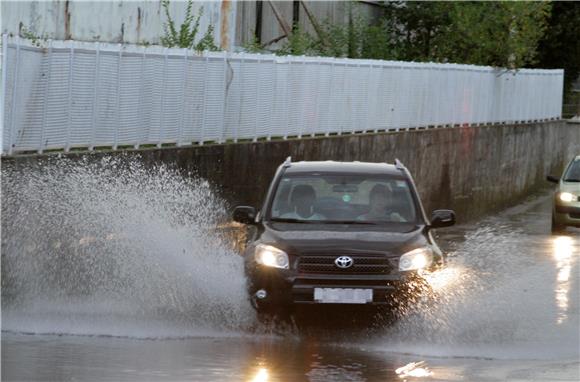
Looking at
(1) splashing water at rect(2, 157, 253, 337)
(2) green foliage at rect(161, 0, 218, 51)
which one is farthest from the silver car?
(1) splashing water at rect(2, 157, 253, 337)

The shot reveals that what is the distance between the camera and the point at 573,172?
1195 inches

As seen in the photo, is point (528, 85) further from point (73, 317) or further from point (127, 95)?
point (73, 317)

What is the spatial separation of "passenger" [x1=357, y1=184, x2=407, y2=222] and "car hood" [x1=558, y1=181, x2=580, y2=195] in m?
14.8

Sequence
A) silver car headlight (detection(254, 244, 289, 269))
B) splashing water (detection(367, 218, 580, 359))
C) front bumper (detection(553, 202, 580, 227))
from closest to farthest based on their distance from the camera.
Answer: splashing water (detection(367, 218, 580, 359))
silver car headlight (detection(254, 244, 289, 269))
front bumper (detection(553, 202, 580, 227))

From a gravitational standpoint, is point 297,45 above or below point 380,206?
above

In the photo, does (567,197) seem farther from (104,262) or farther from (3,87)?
(3,87)

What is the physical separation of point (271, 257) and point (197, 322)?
93 cm

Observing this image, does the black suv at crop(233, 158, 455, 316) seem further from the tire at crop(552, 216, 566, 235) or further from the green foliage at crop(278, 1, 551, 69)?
the green foliage at crop(278, 1, 551, 69)

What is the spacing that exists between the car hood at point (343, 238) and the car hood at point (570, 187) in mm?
15310

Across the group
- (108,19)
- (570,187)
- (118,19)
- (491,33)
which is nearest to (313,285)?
(108,19)

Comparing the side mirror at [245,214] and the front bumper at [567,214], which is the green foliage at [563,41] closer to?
the front bumper at [567,214]

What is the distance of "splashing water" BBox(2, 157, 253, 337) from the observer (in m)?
14.0

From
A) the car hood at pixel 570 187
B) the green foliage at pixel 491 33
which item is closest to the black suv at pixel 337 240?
the car hood at pixel 570 187

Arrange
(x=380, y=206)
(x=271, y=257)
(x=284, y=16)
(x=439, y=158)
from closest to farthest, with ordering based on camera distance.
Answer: (x=271, y=257), (x=380, y=206), (x=439, y=158), (x=284, y=16)
